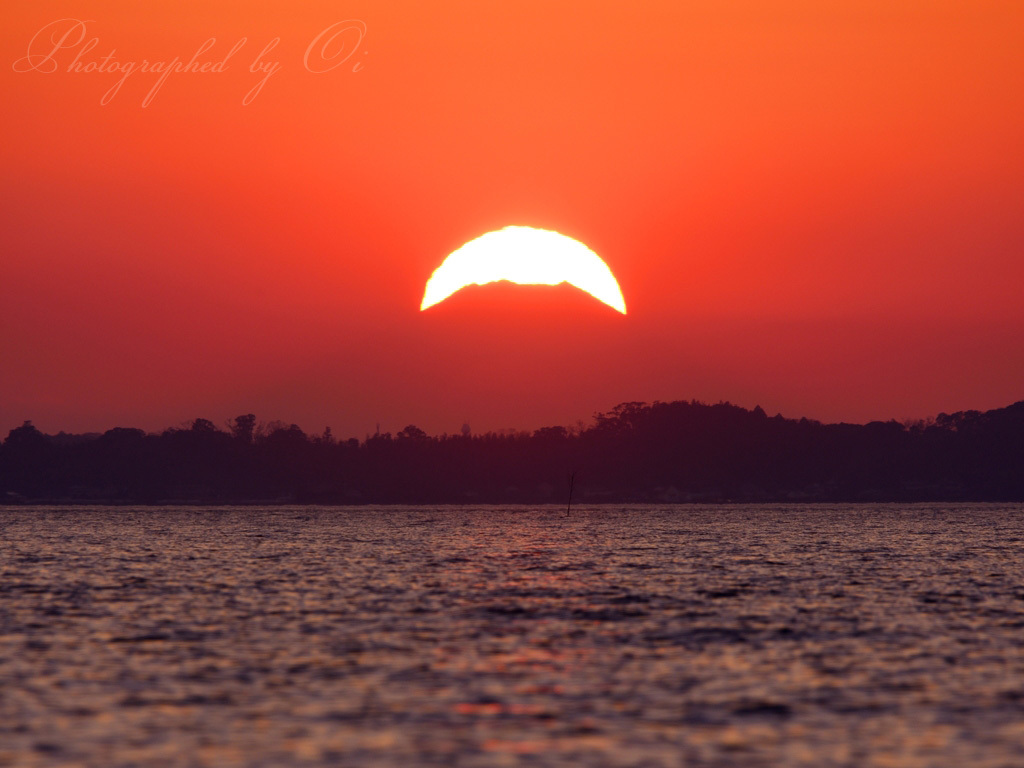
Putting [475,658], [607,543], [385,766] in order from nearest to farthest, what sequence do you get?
1. [385,766]
2. [475,658]
3. [607,543]

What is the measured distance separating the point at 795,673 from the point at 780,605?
1073 inches

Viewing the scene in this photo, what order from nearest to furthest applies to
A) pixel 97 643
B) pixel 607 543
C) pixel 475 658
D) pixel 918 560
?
pixel 475 658
pixel 97 643
pixel 918 560
pixel 607 543

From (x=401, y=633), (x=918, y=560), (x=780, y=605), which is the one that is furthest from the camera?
(x=918, y=560)

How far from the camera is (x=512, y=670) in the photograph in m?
44.9

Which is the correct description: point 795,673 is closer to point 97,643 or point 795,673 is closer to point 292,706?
point 292,706

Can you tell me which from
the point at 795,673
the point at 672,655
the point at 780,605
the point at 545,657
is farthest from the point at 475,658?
the point at 780,605

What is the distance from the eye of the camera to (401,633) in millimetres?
55938

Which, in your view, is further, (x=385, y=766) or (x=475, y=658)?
(x=475, y=658)

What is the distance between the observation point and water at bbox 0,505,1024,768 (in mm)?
31859

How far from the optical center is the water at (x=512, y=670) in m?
31.9

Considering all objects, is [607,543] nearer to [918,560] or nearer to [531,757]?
[918,560]

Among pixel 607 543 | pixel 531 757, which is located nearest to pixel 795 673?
pixel 531 757

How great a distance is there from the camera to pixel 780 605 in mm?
70875

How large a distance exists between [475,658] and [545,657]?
8.47ft
